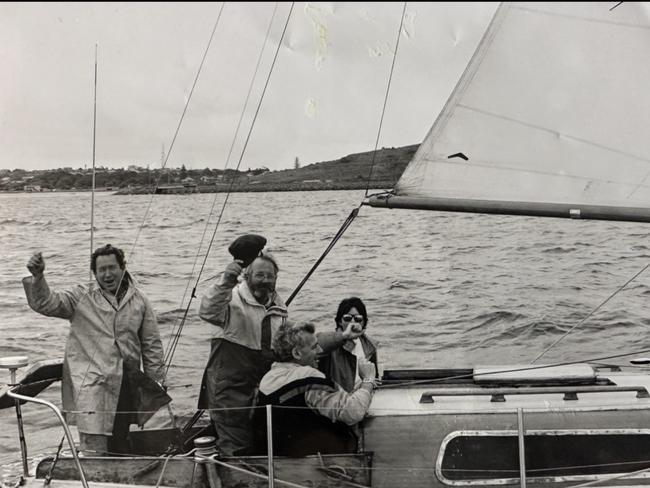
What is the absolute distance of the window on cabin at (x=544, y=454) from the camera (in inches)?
159

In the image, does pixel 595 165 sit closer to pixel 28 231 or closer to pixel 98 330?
pixel 98 330

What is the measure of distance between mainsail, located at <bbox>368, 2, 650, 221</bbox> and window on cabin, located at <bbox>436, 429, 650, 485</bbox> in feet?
4.18

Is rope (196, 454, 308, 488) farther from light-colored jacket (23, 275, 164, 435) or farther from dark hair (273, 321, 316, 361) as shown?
light-colored jacket (23, 275, 164, 435)

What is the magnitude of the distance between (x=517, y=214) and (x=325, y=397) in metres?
1.63

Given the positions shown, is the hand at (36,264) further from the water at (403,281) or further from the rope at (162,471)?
the rope at (162,471)

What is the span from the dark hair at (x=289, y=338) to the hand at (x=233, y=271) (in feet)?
1.71

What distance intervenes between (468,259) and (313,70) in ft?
37.2

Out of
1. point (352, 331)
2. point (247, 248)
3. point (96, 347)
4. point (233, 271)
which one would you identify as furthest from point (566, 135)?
point (96, 347)

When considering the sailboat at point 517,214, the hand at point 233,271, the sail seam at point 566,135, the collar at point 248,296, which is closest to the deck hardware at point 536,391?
the sailboat at point 517,214

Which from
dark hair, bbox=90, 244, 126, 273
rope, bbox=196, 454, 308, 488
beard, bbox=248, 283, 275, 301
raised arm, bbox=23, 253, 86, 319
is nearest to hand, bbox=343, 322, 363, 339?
beard, bbox=248, 283, 275, 301

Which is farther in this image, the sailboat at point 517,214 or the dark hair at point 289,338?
the sailboat at point 517,214

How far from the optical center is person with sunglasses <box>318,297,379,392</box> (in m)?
4.32

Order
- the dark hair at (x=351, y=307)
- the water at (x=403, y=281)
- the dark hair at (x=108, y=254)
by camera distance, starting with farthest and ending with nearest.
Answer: the water at (x=403, y=281), the dark hair at (x=108, y=254), the dark hair at (x=351, y=307)

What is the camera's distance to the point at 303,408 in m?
4.02
